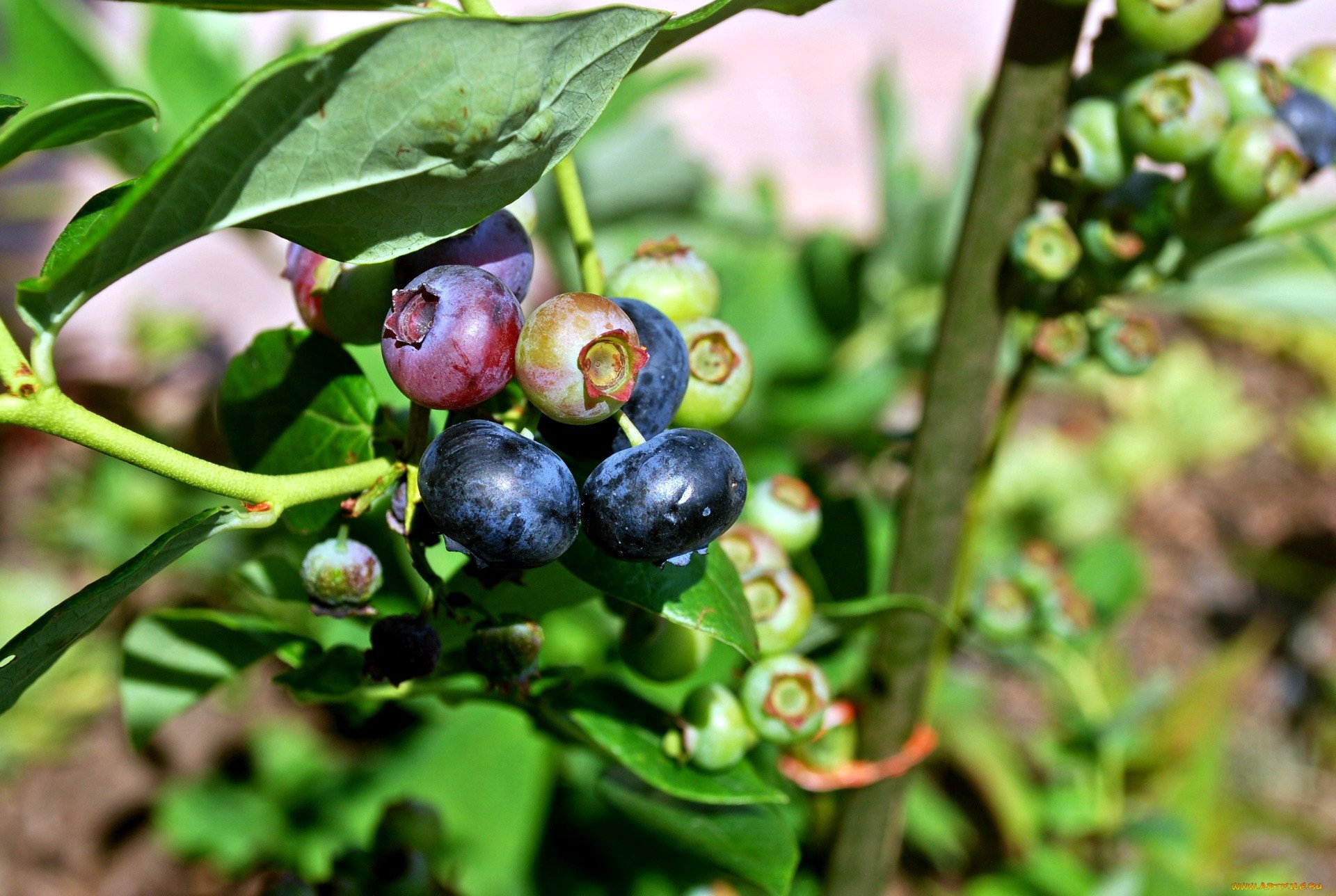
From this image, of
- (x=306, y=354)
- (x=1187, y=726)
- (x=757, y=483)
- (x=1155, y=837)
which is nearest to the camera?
(x=306, y=354)

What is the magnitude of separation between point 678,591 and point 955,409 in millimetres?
333

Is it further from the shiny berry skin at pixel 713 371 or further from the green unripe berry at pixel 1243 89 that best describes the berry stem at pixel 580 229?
the green unripe berry at pixel 1243 89

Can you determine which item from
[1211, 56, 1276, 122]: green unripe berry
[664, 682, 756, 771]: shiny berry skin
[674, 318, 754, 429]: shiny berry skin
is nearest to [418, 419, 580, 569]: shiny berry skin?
[674, 318, 754, 429]: shiny berry skin

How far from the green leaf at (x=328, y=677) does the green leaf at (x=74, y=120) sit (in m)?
0.24

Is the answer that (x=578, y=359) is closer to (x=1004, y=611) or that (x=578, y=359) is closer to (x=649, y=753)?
(x=649, y=753)

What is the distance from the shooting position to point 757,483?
688 millimetres

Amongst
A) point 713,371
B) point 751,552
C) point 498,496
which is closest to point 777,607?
point 751,552

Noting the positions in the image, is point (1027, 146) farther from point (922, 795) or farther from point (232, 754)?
Result: point (232, 754)

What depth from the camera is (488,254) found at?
41 cm

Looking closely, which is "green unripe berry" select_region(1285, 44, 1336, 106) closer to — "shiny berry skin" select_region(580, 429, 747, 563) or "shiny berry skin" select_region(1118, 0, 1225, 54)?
"shiny berry skin" select_region(1118, 0, 1225, 54)

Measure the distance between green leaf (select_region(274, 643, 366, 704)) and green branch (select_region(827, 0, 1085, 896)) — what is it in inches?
14.8

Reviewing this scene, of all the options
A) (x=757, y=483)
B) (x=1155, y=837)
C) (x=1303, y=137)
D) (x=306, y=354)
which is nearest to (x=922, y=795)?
(x=1155, y=837)

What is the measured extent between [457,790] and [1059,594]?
0.75 m

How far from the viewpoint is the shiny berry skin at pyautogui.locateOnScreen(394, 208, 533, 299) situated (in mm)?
397
